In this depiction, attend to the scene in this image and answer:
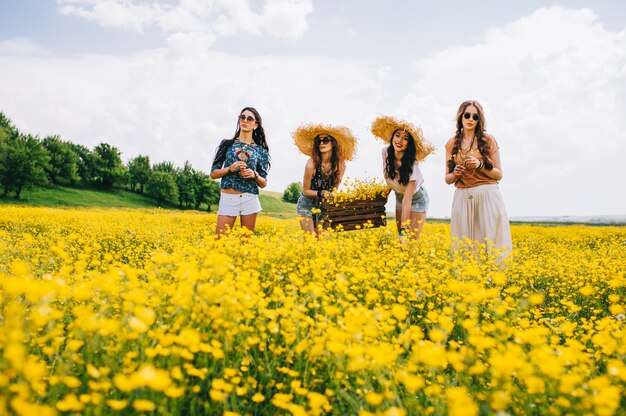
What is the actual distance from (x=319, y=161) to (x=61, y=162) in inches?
2213

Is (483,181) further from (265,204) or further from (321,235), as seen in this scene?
(265,204)

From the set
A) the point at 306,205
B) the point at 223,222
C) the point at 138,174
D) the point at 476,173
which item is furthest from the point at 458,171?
the point at 138,174

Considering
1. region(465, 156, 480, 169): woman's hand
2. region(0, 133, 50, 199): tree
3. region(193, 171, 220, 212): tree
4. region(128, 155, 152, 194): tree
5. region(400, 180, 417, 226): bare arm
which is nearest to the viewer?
region(465, 156, 480, 169): woman's hand

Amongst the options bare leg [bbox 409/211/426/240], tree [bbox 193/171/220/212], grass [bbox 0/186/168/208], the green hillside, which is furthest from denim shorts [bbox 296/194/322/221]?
tree [bbox 193/171/220/212]

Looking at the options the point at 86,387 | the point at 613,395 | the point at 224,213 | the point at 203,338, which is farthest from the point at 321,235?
the point at 613,395

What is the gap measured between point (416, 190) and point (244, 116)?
2.86 m

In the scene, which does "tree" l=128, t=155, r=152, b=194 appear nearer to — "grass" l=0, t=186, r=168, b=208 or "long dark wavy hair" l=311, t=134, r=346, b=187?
"grass" l=0, t=186, r=168, b=208

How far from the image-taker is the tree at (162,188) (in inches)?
2272

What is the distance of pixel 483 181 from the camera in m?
5.84

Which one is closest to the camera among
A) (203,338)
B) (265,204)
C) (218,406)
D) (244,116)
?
(218,406)

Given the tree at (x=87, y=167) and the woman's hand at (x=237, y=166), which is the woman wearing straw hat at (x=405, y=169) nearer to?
the woman's hand at (x=237, y=166)

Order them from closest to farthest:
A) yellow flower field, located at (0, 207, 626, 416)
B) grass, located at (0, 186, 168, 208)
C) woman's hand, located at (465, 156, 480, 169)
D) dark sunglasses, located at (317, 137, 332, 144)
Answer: yellow flower field, located at (0, 207, 626, 416)
woman's hand, located at (465, 156, 480, 169)
dark sunglasses, located at (317, 137, 332, 144)
grass, located at (0, 186, 168, 208)

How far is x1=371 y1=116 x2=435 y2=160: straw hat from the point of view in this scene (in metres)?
6.32

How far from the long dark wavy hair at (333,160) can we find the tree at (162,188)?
5495cm
